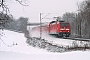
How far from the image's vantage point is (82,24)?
59.9m

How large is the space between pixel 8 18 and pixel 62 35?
24.8 meters

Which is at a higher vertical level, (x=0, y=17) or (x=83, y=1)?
(x=83, y=1)

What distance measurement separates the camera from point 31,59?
10.0 m

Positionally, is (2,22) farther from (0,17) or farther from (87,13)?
(87,13)

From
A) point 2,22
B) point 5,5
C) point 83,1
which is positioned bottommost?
point 2,22

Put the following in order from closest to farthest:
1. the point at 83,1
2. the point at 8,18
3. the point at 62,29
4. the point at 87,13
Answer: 1. the point at 8,18
2. the point at 62,29
3. the point at 87,13
4. the point at 83,1

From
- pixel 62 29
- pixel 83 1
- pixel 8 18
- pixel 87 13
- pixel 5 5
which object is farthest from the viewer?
pixel 83 1

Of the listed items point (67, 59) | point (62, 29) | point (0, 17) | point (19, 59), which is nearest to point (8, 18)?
point (0, 17)

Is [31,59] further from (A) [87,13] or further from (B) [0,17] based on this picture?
(A) [87,13]

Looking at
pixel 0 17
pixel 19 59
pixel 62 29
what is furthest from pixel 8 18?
pixel 62 29

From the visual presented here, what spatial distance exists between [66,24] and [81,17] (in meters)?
20.7

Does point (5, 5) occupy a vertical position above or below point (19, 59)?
above

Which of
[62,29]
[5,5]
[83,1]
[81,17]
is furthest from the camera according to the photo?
[83,1]

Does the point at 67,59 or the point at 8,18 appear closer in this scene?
the point at 67,59
